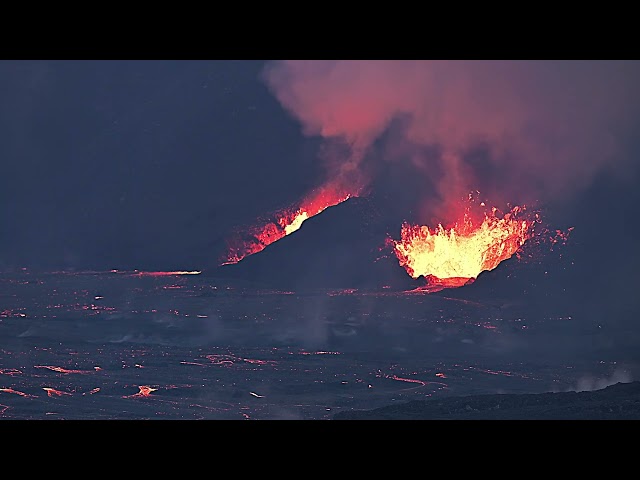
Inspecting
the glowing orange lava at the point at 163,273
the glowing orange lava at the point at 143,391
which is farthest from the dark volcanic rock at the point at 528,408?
the glowing orange lava at the point at 163,273

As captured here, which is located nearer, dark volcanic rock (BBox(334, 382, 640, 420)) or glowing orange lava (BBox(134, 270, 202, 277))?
dark volcanic rock (BBox(334, 382, 640, 420))

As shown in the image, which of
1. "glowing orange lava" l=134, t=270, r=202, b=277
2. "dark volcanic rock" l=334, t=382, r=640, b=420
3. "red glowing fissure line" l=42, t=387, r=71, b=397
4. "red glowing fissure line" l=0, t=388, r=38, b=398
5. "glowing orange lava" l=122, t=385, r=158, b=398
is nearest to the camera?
"dark volcanic rock" l=334, t=382, r=640, b=420

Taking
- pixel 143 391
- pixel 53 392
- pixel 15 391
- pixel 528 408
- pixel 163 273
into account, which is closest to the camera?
pixel 528 408

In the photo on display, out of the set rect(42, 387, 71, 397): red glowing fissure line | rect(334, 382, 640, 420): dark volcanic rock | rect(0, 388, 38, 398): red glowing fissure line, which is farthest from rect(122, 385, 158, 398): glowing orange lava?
rect(334, 382, 640, 420): dark volcanic rock

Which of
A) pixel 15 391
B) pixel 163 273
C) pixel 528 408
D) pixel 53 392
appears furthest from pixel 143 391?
pixel 163 273

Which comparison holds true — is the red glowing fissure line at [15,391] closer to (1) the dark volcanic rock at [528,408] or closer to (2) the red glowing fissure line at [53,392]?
(2) the red glowing fissure line at [53,392]

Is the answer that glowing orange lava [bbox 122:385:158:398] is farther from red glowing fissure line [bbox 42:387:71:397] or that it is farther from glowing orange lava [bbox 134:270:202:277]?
glowing orange lava [bbox 134:270:202:277]

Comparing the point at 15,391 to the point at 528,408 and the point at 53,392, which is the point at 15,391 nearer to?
the point at 53,392

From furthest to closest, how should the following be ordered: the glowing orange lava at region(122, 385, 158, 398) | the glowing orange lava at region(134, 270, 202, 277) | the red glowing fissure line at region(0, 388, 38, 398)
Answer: the glowing orange lava at region(134, 270, 202, 277), the glowing orange lava at region(122, 385, 158, 398), the red glowing fissure line at region(0, 388, 38, 398)

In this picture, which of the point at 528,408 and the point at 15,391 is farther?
the point at 15,391
